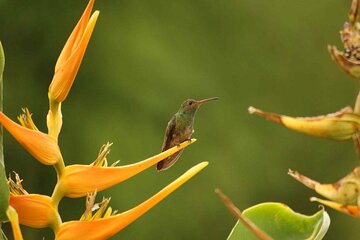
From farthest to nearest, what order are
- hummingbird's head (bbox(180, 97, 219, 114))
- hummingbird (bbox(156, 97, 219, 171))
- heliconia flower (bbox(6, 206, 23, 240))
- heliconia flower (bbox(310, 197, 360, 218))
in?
hummingbird's head (bbox(180, 97, 219, 114)), hummingbird (bbox(156, 97, 219, 171)), heliconia flower (bbox(6, 206, 23, 240)), heliconia flower (bbox(310, 197, 360, 218))

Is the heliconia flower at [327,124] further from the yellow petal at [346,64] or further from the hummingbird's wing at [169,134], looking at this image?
the hummingbird's wing at [169,134]

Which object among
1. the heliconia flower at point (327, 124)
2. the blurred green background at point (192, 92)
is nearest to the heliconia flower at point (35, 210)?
the heliconia flower at point (327, 124)

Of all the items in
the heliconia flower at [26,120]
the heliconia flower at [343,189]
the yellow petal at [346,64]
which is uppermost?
the yellow petal at [346,64]

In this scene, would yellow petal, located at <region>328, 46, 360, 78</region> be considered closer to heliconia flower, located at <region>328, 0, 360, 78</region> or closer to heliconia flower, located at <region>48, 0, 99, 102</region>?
heliconia flower, located at <region>328, 0, 360, 78</region>

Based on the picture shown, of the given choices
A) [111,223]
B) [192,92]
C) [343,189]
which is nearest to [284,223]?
[111,223]

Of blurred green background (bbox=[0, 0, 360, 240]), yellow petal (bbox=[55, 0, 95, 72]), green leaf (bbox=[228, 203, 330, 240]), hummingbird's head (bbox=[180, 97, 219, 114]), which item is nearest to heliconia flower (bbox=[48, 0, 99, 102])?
yellow petal (bbox=[55, 0, 95, 72])

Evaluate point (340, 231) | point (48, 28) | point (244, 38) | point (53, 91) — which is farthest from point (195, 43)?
point (53, 91)
